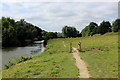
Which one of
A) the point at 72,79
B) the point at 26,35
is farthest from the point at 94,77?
the point at 26,35

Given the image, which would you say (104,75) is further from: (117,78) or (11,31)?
(11,31)

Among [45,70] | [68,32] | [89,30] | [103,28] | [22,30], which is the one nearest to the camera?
[45,70]

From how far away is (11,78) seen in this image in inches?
367

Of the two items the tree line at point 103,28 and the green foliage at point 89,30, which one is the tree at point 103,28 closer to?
the tree line at point 103,28

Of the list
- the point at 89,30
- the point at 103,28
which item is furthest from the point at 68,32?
the point at 103,28

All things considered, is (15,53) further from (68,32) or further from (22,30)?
(68,32)

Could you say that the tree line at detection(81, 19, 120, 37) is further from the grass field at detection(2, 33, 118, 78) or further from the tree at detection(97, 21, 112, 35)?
the grass field at detection(2, 33, 118, 78)

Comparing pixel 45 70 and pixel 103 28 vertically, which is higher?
pixel 103 28

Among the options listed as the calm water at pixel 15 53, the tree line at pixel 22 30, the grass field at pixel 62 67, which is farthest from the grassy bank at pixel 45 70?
the tree line at pixel 22 30

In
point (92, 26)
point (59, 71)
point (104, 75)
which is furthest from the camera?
point (92, 26)

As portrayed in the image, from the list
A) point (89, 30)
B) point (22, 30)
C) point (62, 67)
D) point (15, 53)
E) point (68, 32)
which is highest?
point (89, 30)

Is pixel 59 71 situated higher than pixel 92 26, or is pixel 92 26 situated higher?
pixel 92 26

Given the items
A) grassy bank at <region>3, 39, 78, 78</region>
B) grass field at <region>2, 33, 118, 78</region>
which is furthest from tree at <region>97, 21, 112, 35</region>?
grassy bank at <region>3, 39, 78, 78</region>

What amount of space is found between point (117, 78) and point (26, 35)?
72967mm
